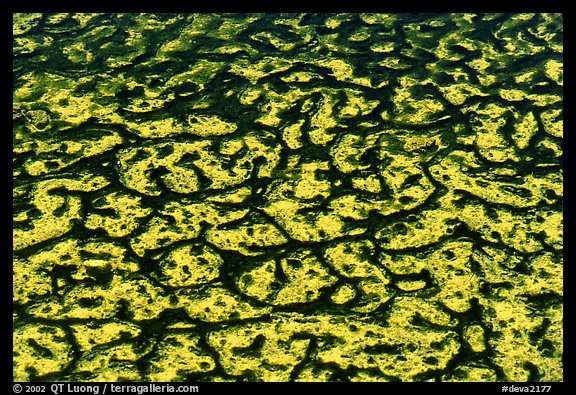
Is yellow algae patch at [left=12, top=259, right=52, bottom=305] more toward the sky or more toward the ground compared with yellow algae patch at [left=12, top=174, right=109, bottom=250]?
more toward the ground

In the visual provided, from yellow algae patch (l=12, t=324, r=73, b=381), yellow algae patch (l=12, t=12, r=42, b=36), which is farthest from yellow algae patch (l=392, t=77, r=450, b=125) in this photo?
yellow algae patch (l=12, t=12, r=42, b=36)

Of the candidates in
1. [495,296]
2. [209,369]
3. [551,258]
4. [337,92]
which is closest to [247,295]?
[209,369]

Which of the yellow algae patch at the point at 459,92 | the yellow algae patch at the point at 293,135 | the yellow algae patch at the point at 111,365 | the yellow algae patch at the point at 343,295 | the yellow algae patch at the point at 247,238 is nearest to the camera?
the yellow algae patch at the point at 111,365

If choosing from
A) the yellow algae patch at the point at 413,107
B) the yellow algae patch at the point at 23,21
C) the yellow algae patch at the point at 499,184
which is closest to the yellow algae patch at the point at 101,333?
the yellow algae patch at the point at 499,184

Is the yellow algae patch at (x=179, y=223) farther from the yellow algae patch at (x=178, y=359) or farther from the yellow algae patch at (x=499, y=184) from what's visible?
the yellow algae patch at (x=499, y=184)

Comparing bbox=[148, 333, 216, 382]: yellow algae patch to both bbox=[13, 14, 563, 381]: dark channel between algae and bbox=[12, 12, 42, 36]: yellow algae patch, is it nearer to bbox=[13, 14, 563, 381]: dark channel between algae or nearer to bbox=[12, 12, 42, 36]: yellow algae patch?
bbox=[13, 14, 563, 381]: dark channel between algae

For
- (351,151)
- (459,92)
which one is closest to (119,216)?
(351,151)

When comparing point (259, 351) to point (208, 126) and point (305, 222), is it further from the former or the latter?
point (208, 126)
